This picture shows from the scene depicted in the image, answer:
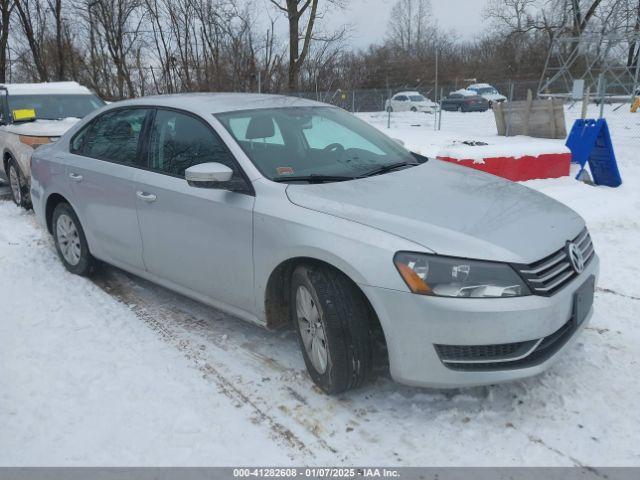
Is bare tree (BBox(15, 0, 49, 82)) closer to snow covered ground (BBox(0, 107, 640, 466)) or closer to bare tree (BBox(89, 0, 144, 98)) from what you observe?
bare tree (BBox(89, 0, 144, 98))

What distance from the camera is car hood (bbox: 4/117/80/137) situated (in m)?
7.11

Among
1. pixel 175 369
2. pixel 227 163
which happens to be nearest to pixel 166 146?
pixel 227 163

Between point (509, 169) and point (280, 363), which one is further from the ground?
point (509, 169)

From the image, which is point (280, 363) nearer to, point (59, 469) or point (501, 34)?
point (59, 469)

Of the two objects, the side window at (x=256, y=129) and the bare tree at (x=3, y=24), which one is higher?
the bare tree at (x=3, y=24)

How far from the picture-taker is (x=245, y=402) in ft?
9.79

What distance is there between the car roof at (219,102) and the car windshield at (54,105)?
443 cm

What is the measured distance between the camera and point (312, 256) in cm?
284

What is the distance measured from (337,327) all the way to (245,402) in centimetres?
69

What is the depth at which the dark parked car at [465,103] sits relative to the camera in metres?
29.8

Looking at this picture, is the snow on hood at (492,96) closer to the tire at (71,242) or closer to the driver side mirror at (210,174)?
the tire at (71,242)

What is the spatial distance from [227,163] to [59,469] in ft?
5.98

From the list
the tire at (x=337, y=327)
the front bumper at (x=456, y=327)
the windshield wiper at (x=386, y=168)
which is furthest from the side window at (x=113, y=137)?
the front bumper at (x=456, y=327)

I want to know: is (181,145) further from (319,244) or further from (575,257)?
(575,257)
